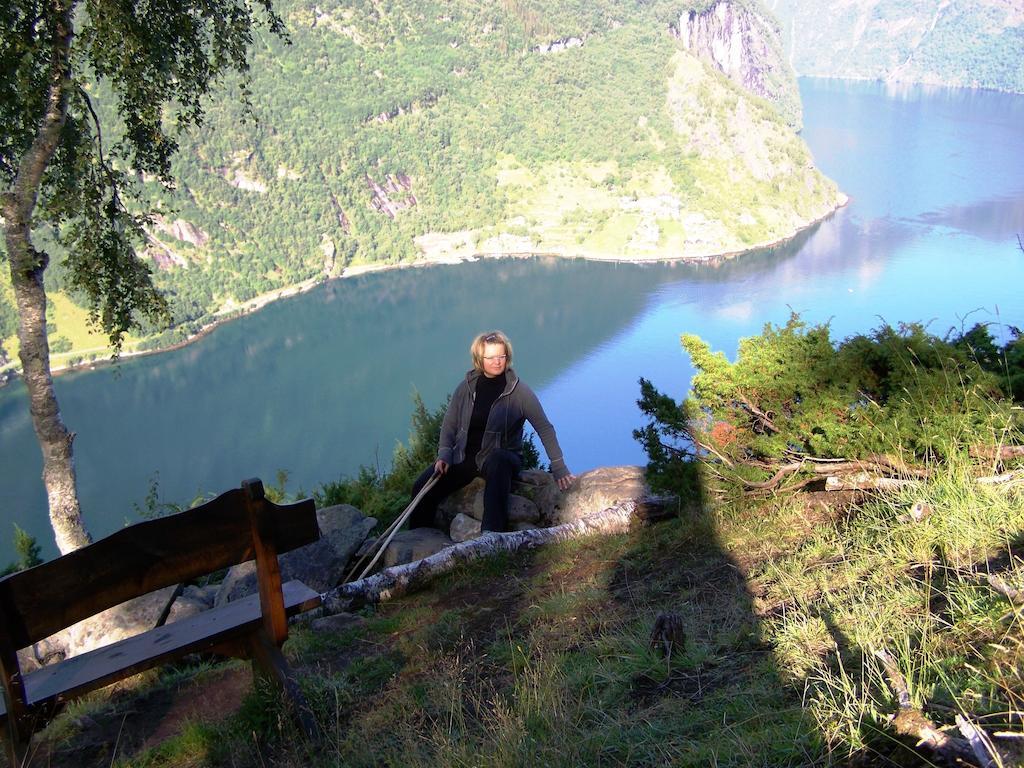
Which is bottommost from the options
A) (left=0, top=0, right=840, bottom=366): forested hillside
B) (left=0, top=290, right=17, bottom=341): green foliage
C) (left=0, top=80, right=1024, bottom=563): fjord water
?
(left=0, top=80, right=1024, bottom=563): fjord water

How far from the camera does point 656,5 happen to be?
131 m

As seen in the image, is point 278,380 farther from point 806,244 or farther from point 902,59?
point 902,59

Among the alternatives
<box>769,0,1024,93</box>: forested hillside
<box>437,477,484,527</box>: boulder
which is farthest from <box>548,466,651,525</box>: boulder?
<box>769,0,1024,93</box>: forested hillside

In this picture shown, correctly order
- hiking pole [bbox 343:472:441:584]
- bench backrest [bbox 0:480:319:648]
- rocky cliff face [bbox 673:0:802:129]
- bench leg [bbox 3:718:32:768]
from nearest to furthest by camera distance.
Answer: bench backrest [bbox 0:480:319:648] < bench leg [bbox 3:718:32:768] < hiking pole [bbox 343:472:441:584] < rocky cliff face [bbox 673:0:802:129]

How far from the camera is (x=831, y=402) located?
3.41 metres

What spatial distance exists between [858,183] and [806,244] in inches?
1021

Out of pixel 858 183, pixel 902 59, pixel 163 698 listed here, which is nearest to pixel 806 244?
pixel 858 183

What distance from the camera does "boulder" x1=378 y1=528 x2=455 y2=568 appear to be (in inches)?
177

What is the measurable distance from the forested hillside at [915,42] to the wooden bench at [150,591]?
551 ft

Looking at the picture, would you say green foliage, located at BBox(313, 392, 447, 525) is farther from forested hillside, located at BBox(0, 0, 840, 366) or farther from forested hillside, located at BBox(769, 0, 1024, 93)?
forested hillside, located at BBox(769, 0, 1024, 93)

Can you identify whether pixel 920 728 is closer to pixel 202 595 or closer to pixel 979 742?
pixel 979 742

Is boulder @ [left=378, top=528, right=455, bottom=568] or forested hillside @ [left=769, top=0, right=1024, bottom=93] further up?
forested hillside @ [left=769, top=0, right=1024, bottom=93]

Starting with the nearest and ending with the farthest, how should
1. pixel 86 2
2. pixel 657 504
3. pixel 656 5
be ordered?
pixel 657 504, pixel 86 2, pixel 656 5

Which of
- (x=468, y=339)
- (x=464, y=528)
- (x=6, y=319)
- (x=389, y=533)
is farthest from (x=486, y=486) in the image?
(x=6, y=319)
